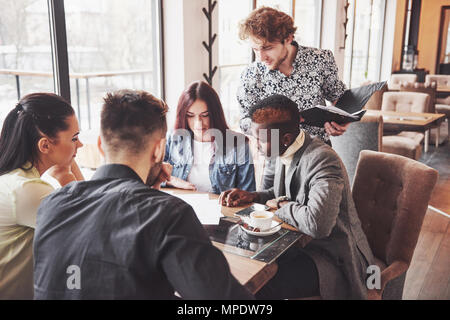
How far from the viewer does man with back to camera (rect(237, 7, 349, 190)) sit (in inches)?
79.7

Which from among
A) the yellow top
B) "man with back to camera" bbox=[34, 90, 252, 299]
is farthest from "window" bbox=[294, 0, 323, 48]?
"man with back to camera" bbox=[34, 90, 252, 299]

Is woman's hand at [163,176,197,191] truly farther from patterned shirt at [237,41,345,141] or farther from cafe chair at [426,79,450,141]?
cafe chair at [426,79,450,141]

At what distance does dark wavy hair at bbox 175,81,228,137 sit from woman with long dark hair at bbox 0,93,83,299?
76 centimetres

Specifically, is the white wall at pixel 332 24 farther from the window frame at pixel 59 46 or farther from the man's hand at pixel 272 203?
the man's hand at pixel 272 203

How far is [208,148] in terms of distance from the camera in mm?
2189

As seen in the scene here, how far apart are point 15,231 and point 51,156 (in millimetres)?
271

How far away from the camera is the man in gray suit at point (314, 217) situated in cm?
144

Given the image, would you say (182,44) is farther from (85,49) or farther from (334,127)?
(334,127)

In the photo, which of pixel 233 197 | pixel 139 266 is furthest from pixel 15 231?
pixel 233 197

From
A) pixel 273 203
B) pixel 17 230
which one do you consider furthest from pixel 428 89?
pixel 17 230

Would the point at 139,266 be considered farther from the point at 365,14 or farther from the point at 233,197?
the point at 365,14

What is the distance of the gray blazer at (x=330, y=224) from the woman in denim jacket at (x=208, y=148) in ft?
2.05

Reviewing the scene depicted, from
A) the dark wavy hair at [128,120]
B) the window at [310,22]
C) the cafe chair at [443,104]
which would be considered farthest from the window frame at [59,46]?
the cafe chair at [443,104]

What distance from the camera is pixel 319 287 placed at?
1474 millimetres
